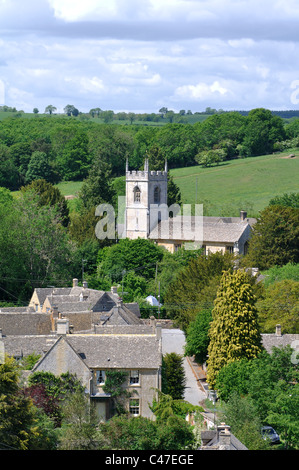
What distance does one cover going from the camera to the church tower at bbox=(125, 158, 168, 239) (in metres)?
113

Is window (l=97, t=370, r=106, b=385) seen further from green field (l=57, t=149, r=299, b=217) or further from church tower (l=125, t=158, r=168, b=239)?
green field (l=57, t=149, r=299, b=217)

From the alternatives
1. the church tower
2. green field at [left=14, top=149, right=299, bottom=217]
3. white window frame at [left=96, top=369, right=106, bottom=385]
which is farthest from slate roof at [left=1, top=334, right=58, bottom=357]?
green field at [left=14, top=149, right=299, bottom=217]

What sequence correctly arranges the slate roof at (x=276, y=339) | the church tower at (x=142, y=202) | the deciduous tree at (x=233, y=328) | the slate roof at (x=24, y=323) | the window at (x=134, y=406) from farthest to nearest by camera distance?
1. the church tower at (x=142, y=202)
2. the slate roof at (x=24, y=323)
3. the slate roof at (x=276, y=339)
4. the deciduous tree at (x=233, y=328)
5. the window at (x=134, y=406)

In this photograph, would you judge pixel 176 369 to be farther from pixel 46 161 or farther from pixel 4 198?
pixel 46 161

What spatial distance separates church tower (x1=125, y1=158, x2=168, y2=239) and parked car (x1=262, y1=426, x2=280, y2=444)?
208 feet

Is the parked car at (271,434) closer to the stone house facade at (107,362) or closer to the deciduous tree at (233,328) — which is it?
the stone house facade at (107,362)

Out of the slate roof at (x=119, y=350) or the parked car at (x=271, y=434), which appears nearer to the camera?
the parked car at (x=271, y=434)

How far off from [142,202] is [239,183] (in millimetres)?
51063

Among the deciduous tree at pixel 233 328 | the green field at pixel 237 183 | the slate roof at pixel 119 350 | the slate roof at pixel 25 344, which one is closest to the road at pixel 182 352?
the deciduous tree at pixel 233 328

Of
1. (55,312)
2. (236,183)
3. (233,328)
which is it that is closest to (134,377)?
(233,328)

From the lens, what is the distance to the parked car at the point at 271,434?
49.9 m

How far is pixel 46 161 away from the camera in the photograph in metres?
178

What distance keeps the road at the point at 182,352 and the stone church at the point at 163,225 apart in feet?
102
